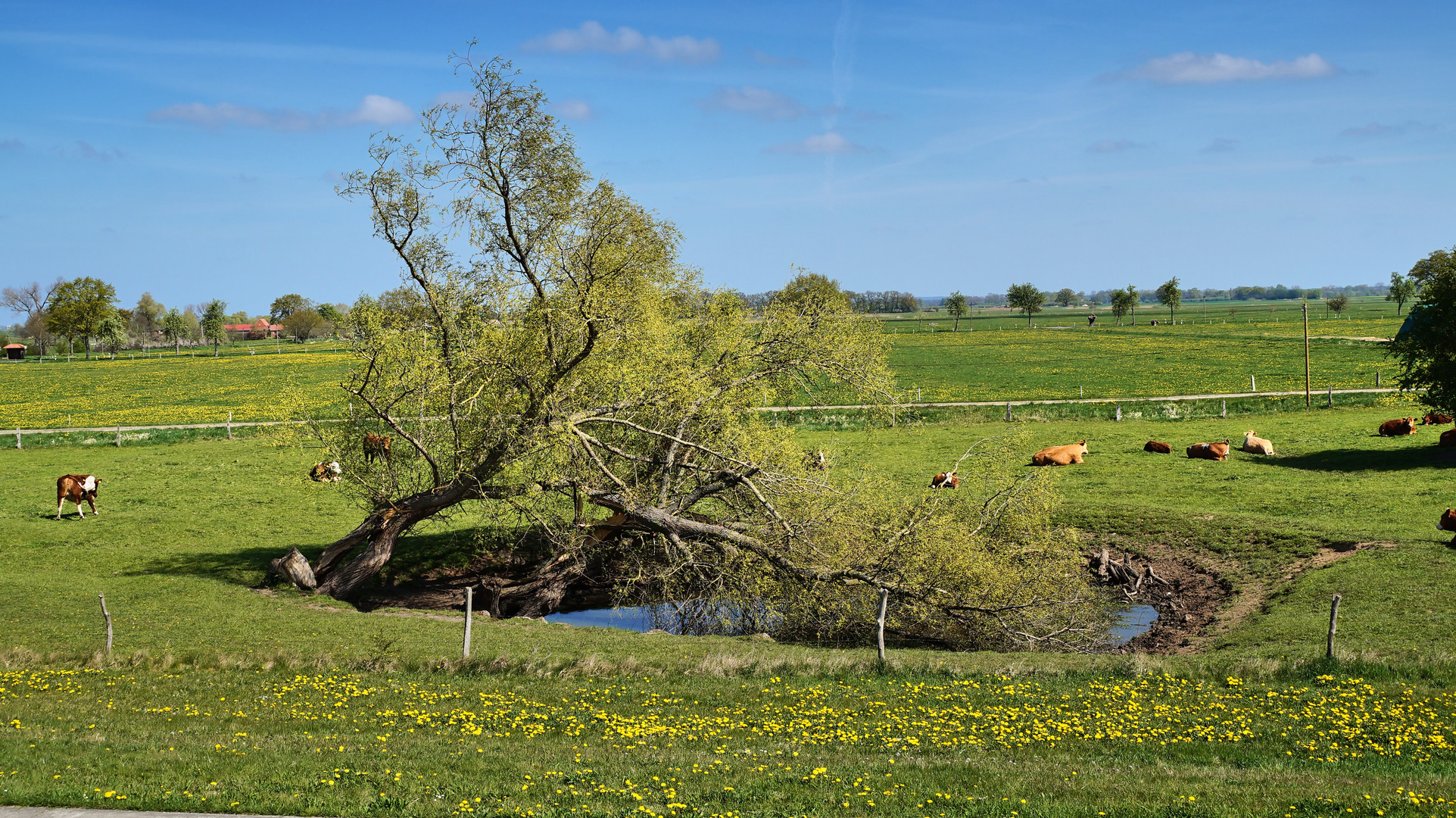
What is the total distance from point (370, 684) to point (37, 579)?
13675mm

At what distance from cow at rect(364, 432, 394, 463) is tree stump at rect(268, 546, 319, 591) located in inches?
115

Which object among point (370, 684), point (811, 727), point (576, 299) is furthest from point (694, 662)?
point (576, 299)

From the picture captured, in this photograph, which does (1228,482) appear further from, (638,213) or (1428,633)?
(638,213)

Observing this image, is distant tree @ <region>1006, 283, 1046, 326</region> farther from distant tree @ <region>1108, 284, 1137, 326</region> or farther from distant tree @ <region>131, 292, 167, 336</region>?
distant tree @ <region>131, 292, 167, 336</region>

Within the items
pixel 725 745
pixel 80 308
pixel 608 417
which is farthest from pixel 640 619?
pixel 80 308

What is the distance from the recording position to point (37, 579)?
23.2m

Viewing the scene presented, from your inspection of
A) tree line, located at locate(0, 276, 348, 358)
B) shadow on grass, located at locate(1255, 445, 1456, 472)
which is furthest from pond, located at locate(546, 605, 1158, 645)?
tree line, located at locate(0, 276, 348, 358)

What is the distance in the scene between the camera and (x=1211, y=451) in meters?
38.8

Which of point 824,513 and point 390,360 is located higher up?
point 390,360

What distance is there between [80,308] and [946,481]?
132 metres

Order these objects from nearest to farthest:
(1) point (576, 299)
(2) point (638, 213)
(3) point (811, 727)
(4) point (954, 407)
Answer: (3) point (811, 727) → (1) point (576, 299) → (2) point (638, 213) → (4) point (954, 407)

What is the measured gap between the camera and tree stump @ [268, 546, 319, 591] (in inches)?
963

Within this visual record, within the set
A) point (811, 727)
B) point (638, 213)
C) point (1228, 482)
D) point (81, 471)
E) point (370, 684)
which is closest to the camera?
point (811, 727)

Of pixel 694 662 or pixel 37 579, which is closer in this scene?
pixel 694 662
